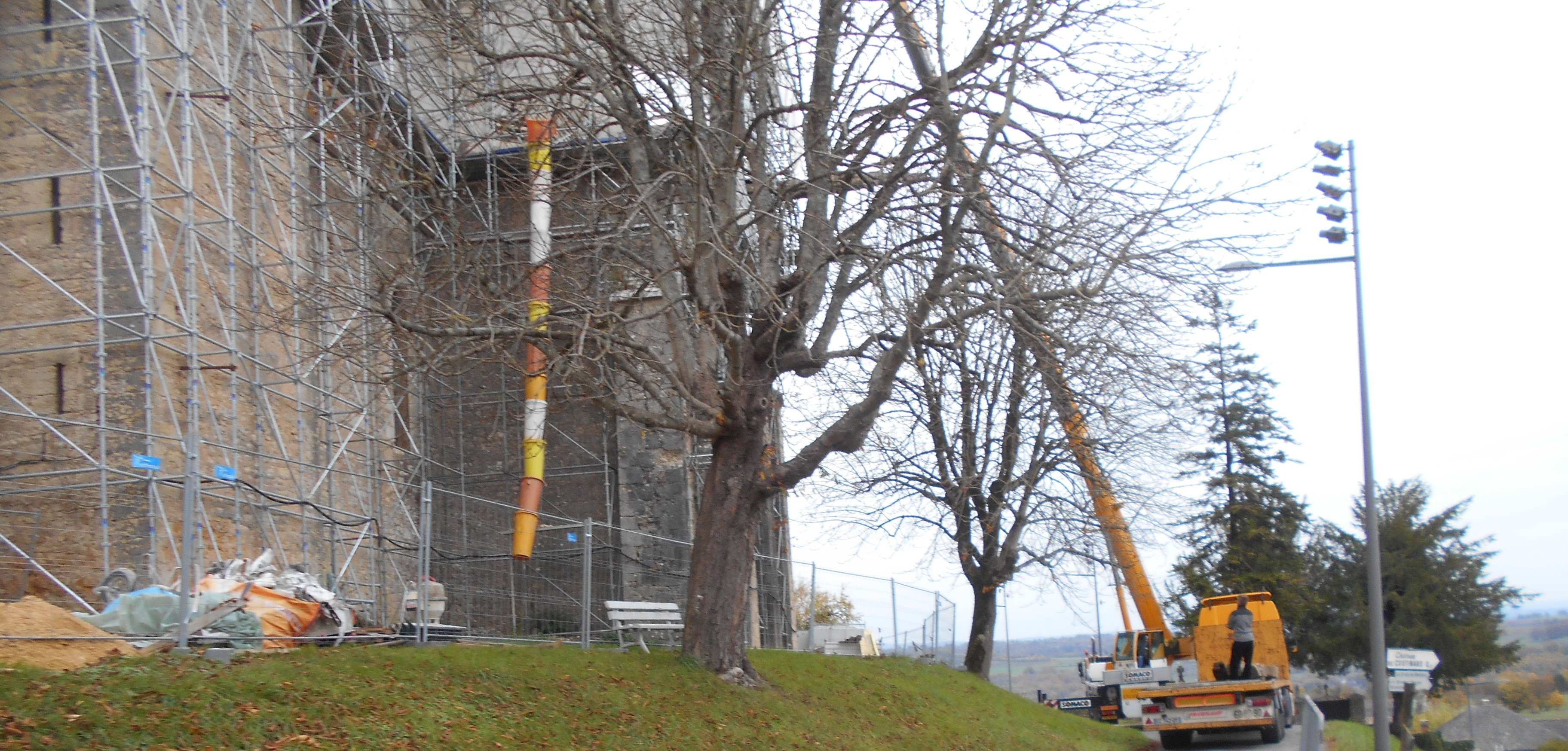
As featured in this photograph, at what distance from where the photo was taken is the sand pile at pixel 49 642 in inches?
294

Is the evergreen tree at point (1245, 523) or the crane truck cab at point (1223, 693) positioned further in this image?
the evergreen tree at point (1245, 523)

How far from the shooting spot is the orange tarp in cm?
931

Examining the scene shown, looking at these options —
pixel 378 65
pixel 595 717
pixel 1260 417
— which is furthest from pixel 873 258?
pixel 1260 417

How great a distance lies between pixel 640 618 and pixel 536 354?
3345 millimetres

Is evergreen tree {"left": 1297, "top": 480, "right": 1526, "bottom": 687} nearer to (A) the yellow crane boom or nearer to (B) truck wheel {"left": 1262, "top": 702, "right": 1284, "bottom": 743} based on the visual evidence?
(A) the yellow crane boom

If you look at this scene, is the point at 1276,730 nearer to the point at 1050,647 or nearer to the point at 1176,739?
the point at 1176,739

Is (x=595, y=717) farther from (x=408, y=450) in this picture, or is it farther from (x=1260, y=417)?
(x=1260, y=417)

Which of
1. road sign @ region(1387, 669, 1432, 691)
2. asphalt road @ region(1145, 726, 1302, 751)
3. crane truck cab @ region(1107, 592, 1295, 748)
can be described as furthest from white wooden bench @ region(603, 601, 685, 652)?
road sign @ region(1387, 669, 1432, 691)

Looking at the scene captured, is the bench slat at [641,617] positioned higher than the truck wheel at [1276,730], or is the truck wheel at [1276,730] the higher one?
the bench slat at [641,617]

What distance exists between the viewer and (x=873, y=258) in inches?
414

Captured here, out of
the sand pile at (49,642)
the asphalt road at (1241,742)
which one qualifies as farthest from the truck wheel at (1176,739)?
the sand pile at (49,642)

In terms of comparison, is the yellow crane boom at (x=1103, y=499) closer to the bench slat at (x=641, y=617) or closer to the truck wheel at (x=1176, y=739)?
the truck wheel at (x=1176, y=739)

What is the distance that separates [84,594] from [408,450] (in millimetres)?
7936

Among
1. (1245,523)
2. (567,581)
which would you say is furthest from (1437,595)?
(567,581)
